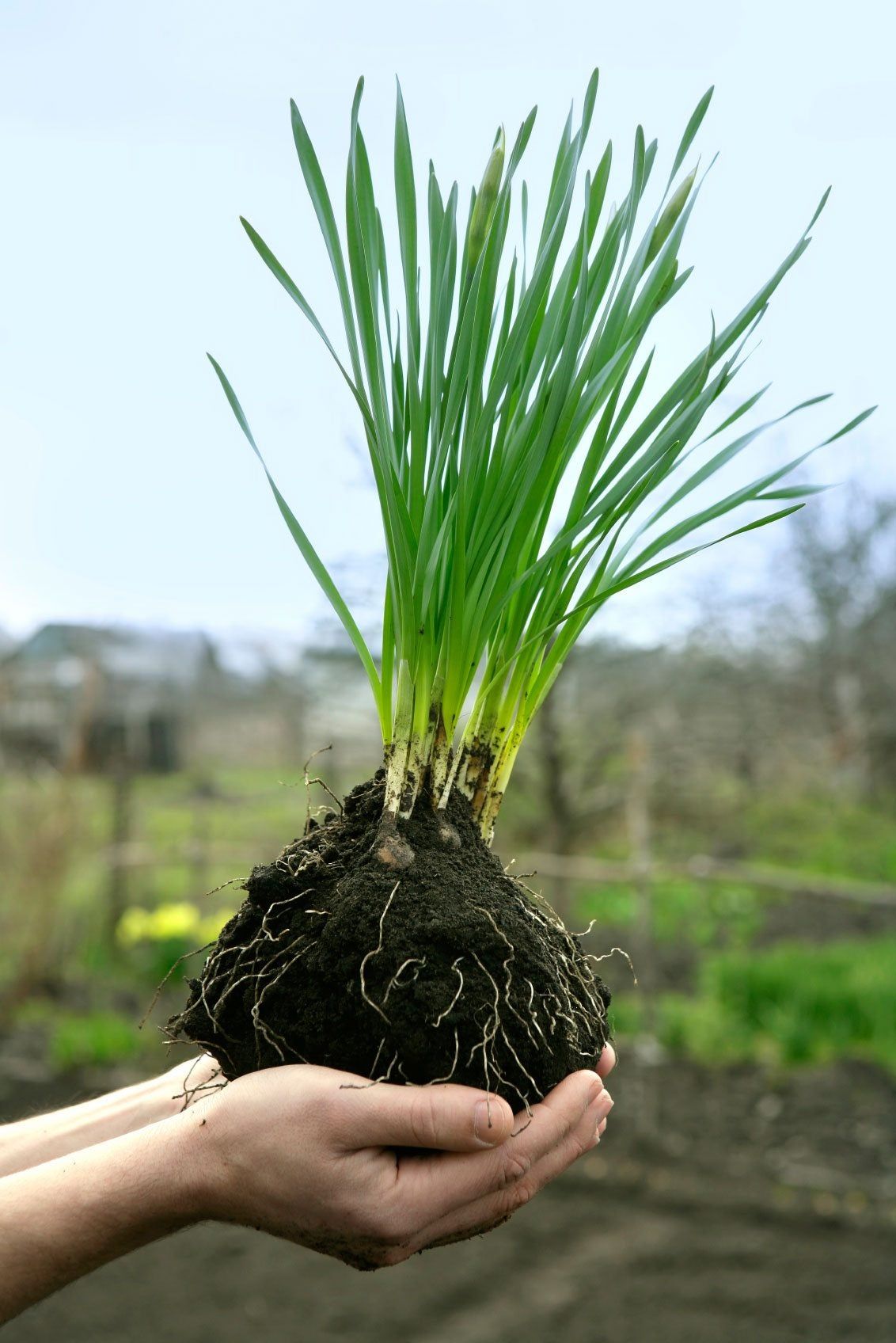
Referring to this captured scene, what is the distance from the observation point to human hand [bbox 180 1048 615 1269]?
817 mm

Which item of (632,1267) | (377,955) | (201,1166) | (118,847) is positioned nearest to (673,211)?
(377,955)

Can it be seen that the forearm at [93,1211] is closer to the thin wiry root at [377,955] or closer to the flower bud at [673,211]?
the thin wiry root at [377,955]

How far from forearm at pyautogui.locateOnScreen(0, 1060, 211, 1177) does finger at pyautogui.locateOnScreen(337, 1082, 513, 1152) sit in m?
0.31

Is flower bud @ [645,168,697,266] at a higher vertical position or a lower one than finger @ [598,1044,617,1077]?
higher

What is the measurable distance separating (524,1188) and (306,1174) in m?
0.21

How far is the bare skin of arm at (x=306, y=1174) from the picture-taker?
2.69 feet

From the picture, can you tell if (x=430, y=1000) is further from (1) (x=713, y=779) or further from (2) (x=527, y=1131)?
(1) (x=713, y=779)

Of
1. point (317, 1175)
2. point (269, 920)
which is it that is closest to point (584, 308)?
point (269, 920)

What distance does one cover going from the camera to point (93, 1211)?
35.5 inches

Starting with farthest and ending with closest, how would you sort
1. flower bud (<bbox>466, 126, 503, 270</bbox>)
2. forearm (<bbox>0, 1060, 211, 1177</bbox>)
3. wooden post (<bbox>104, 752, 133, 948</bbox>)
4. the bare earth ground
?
wooden post (<bbox>104, 752, 133, 948</bbox>)
the bare earth ground
forearm (<bbox>0, 1060, 211, 1177</bbox>)
flower bud (<bbox>466, 126, 503, 270</bbox>)

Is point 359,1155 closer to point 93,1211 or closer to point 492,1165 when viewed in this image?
point 492,1165

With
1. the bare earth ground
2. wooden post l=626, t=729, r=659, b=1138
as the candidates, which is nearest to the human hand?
the bare earth ground

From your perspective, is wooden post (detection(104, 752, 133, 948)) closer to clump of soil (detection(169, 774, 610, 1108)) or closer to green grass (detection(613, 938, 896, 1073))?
green grass (detection(613, 938, 896, 1073))

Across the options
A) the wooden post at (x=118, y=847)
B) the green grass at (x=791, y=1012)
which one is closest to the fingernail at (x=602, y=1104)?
the green grass at (x=791, y=1012)
